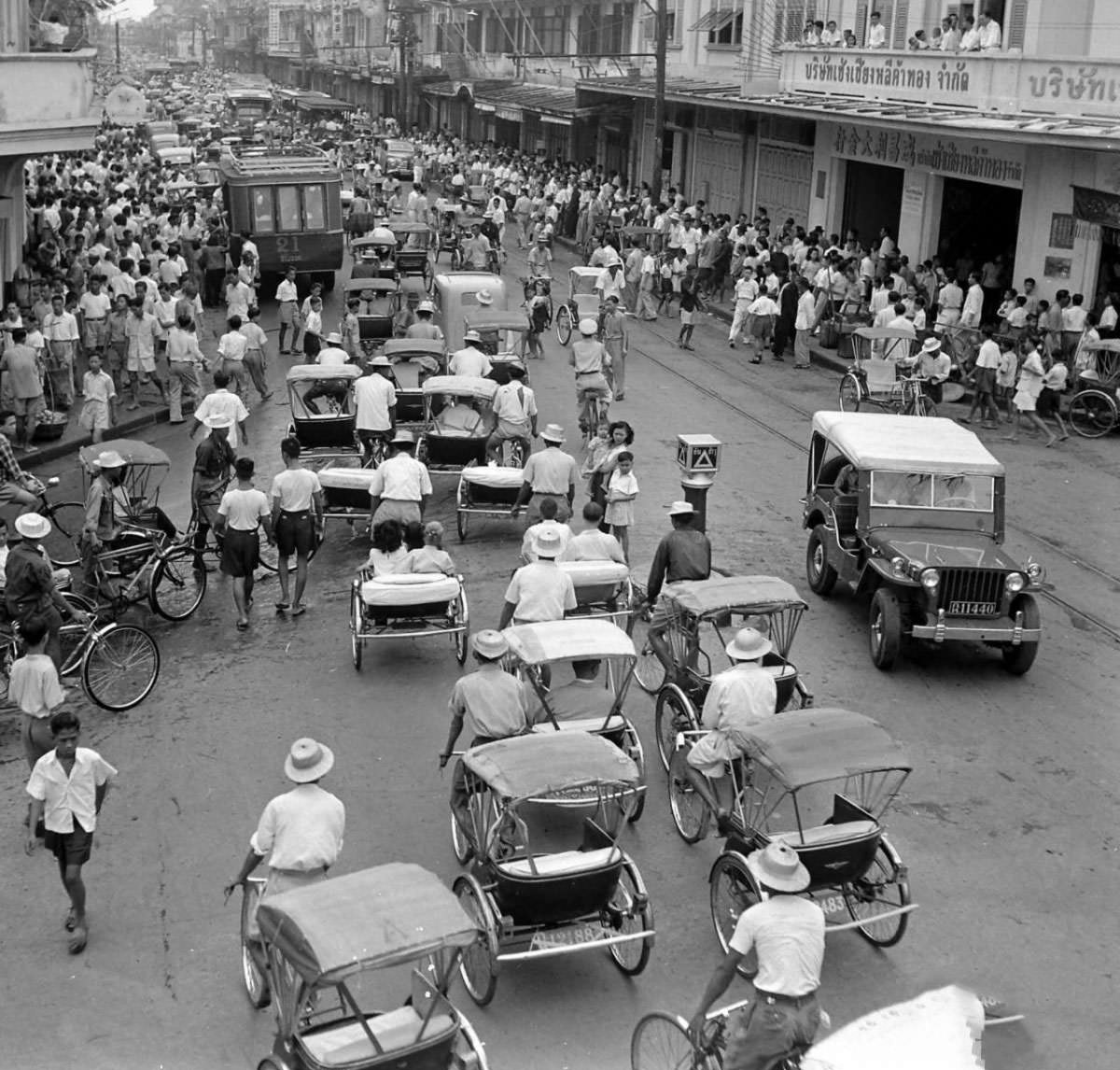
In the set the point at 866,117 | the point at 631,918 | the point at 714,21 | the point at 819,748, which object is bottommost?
the point at 631,918

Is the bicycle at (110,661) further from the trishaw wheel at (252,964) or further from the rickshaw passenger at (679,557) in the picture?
the trishaw wheel at (252,964)

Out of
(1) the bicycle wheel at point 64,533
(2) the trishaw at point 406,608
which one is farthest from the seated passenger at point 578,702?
(1) the bicycle wheel at point 64,533

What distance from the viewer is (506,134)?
69750 mm

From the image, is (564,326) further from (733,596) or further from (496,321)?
(733,596)

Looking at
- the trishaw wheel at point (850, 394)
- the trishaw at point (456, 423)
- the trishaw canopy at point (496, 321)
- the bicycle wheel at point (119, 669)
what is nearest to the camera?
the bicycle wheel at point (119, 669)

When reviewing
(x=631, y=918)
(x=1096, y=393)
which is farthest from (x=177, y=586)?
(x=1096, y=393)

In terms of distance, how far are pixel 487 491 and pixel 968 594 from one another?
206 inches

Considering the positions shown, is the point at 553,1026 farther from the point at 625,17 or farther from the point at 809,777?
the point at 625,17

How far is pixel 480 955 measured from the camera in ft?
26.6

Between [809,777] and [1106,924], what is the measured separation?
2116 mm

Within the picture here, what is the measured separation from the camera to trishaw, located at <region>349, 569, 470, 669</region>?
488 inches

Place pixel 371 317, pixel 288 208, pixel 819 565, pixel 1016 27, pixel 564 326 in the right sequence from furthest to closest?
pixel 288 208 < pixel 1016 27 < pixel 564 326 < pixel 371 317 < pixel 819 565

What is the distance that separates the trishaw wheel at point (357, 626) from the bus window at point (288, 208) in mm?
19934

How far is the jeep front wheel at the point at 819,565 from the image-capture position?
47.5ft
